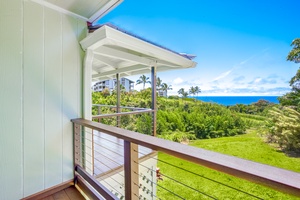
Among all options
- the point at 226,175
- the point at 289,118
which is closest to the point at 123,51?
the point at 226,175

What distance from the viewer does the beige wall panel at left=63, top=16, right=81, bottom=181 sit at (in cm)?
236

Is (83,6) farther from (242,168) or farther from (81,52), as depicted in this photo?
(242,168)

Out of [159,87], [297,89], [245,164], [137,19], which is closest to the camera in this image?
[245,164]

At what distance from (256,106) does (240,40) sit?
312 inches

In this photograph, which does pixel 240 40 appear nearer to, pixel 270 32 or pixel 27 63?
pixel 270 32

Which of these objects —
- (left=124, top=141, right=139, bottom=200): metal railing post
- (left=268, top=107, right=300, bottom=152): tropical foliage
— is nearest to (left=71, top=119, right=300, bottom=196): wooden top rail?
(left=124, top=141, right=139, bottom=200): metal railing post

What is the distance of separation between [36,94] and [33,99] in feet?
0.23

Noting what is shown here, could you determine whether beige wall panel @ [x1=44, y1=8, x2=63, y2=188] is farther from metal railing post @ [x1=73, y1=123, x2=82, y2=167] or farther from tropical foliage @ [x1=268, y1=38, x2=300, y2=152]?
tropical foliage @ [x1=268, y1=38, x2=300, y2=152]

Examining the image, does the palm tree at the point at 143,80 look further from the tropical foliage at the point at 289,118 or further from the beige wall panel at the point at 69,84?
the beige wall panel at the point at 69,84

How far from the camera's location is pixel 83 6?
2266mm

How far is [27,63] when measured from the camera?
6.64 ft

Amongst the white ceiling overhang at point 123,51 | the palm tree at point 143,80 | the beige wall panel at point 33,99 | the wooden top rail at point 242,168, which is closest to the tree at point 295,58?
the white ceiling overhang at point 123,51

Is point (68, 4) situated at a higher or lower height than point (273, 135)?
higher

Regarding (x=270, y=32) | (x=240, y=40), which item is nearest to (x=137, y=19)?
(x=240, y=40)
